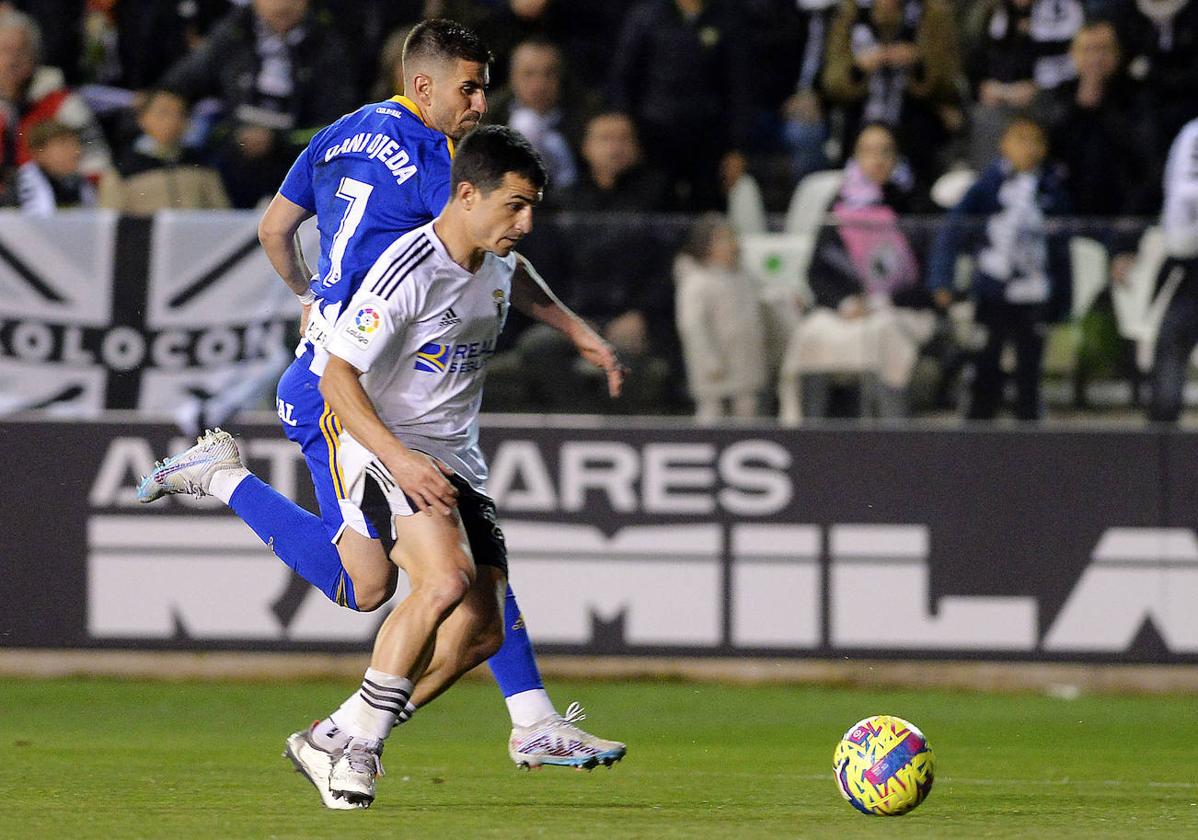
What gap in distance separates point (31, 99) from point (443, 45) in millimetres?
6174

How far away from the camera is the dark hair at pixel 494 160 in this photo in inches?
228

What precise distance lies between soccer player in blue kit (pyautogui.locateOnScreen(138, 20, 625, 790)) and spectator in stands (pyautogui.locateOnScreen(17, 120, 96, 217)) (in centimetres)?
451

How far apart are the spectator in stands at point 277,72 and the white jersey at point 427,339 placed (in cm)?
623

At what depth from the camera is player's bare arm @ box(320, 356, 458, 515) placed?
559 cm

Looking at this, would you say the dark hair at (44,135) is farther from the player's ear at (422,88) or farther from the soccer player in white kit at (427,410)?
the soccer player in white kit at (427,410)

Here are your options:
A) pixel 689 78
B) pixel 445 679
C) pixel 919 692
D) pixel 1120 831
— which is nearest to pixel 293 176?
pixel 445 679

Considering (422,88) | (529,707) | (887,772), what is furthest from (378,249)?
(887,772)

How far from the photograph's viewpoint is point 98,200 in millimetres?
11148

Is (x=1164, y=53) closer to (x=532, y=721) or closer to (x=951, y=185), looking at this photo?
(x=951, y=185)

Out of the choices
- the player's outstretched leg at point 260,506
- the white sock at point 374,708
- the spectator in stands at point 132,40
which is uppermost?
the spectator in stands at point 132,40

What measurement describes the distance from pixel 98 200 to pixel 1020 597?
5.46 m

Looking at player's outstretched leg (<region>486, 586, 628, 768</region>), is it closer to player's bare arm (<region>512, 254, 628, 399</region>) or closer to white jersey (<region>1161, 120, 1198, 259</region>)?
player's bare arm (<region>512, 254, 628, 399</region>)

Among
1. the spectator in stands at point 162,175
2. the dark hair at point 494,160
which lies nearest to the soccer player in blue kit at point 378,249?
the dark hair at point 494,160

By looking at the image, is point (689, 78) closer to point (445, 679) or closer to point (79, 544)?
point (79, 544)
